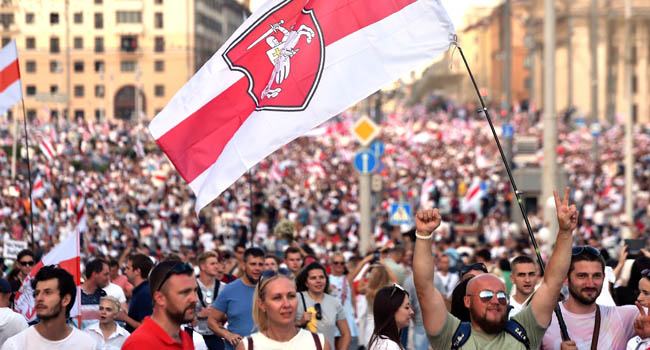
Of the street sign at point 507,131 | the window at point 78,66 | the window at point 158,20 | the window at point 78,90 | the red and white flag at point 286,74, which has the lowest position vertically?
the red and white flag at point 286,74

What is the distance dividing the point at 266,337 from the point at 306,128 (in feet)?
7.02

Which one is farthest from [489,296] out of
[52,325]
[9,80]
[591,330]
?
[9,80]

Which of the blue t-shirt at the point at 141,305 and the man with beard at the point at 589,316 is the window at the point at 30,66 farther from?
the man with beard at the point at 589,316

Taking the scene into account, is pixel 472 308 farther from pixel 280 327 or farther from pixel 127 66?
pixel 127 66

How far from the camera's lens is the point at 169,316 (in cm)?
564

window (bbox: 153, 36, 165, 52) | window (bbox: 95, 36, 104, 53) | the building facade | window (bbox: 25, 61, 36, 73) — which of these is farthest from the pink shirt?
window (bbox: 153, 36, 165, 52)

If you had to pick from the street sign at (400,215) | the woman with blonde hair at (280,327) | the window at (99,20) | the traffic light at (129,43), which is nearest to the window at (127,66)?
the traffic light at (129,43)

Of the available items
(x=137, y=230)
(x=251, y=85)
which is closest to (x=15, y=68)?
(x=251, y=85)

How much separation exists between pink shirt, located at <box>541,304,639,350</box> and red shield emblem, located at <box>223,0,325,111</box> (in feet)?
7.54

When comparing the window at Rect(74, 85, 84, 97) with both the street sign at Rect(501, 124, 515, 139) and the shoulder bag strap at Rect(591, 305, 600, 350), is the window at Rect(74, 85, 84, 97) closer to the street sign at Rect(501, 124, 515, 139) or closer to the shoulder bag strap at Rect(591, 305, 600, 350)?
the street sign at Rect(501, 124, 515, 139)

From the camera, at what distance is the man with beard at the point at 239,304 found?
937 centimetres

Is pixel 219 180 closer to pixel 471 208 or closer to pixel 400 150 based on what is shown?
pixel 471 208

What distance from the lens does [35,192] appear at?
25672 mm

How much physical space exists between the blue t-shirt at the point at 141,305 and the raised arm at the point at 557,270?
12.6ft
